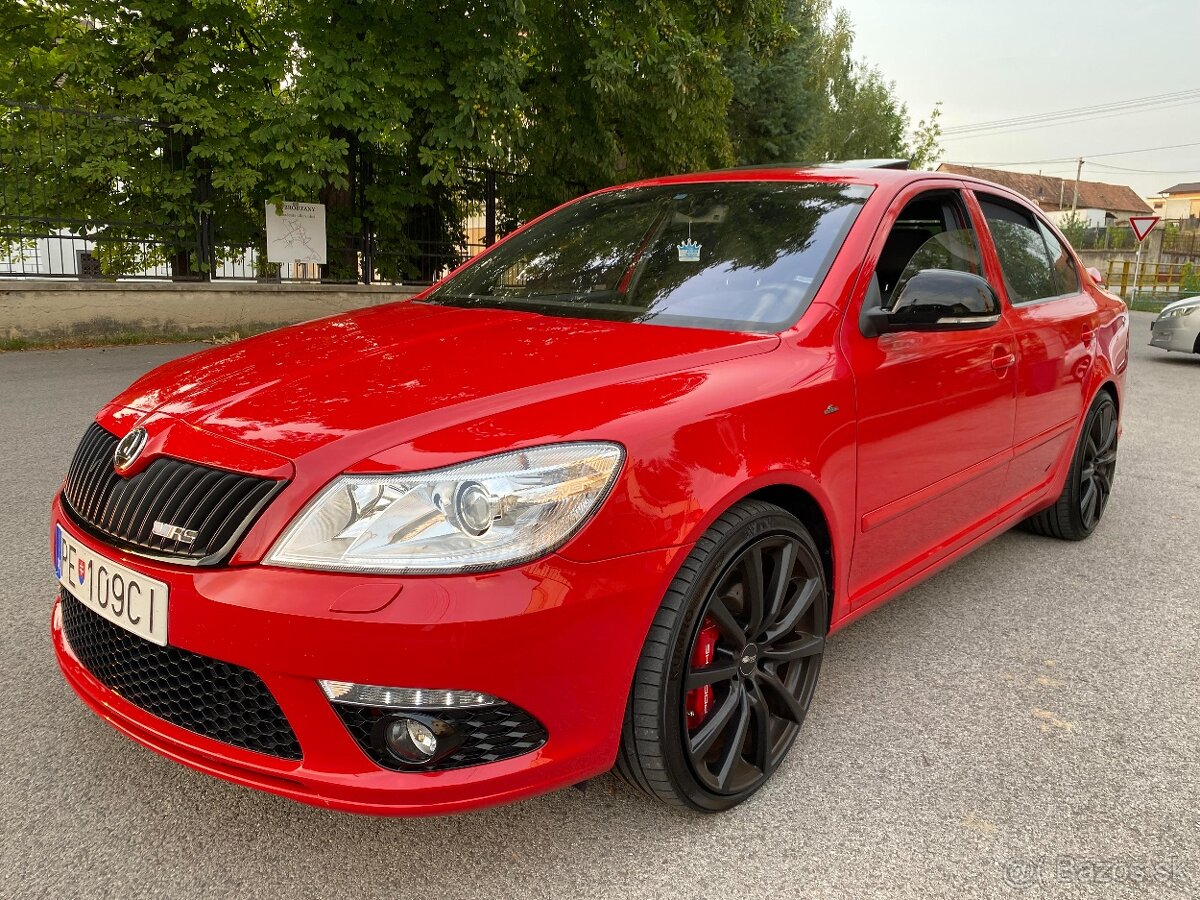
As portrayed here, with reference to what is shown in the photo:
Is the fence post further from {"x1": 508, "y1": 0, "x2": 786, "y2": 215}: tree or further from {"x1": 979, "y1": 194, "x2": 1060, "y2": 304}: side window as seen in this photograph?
{"x1": 979, "y1": 194, "x2": 1060, "y2": 304}: side window

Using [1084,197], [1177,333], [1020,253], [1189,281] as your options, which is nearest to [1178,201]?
[1084,197]

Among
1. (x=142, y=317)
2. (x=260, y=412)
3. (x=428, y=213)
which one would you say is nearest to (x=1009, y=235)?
(x=260, y=412)

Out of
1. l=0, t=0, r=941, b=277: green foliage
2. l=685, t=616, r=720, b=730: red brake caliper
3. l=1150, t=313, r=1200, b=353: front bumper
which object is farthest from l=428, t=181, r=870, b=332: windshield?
l=1150, t=313, r=1200, b=353: front bumper

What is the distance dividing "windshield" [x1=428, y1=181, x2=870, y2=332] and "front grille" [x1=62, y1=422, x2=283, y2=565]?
1.24m

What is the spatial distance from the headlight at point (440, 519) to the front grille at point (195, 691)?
28cm

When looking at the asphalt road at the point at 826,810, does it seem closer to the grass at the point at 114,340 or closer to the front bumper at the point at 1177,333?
the grass at the point at 114,340

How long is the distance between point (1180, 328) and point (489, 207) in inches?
407

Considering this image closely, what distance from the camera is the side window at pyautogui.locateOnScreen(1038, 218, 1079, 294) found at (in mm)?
4094

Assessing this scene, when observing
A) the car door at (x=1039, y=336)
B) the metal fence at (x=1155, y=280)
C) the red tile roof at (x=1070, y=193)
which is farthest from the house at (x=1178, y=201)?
the car door at (x=1039, y=336)

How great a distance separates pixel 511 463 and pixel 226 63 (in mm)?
11320

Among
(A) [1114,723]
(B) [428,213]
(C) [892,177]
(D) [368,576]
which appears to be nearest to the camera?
(D) [368,576]

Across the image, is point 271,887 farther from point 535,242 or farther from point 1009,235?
point 1009,235

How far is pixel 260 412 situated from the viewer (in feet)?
6.32

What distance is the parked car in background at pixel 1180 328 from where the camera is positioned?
41.4 feet
